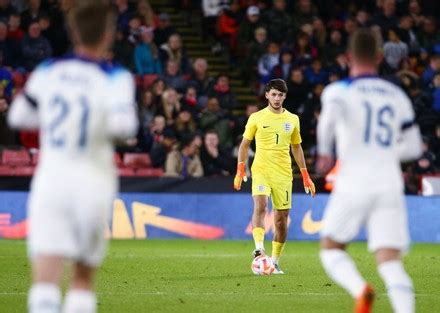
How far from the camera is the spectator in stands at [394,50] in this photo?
2552 cm

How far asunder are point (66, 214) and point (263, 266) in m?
7.40

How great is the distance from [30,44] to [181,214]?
4.72 metres

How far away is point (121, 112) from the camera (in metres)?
7.01

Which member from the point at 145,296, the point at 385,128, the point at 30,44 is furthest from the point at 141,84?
the point at 385,128

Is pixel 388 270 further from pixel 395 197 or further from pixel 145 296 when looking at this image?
pixel 145 296

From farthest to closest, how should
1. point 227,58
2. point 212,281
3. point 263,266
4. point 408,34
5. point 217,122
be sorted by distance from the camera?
point 227,58, point 408,34, point 217,122, point 263,266, point 212,281

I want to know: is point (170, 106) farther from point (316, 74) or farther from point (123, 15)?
point (316, 74)

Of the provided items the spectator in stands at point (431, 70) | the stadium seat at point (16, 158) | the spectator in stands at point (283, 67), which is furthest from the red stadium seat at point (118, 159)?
the spectator in stands at point (431, 70)

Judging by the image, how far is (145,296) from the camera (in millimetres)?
11695

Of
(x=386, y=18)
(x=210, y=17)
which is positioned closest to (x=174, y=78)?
(x=210, y=17)

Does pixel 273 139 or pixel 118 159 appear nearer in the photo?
pixel 273 139

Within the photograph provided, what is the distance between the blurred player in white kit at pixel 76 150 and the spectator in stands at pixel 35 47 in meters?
15.8

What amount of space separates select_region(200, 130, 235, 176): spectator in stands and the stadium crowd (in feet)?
0.06

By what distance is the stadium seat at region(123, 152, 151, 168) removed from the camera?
2220cm
